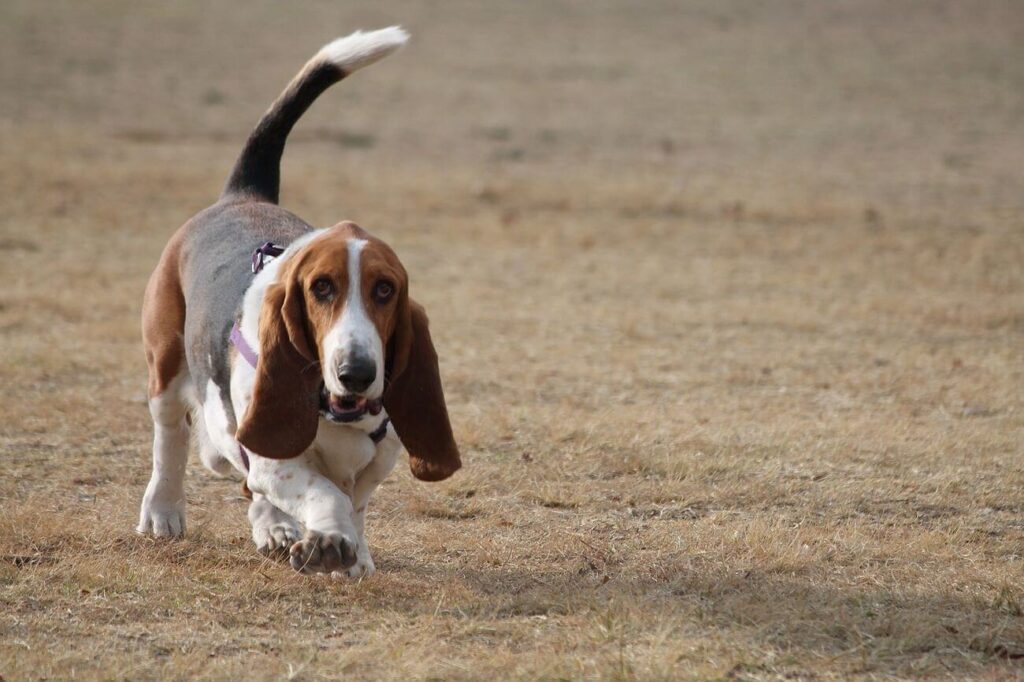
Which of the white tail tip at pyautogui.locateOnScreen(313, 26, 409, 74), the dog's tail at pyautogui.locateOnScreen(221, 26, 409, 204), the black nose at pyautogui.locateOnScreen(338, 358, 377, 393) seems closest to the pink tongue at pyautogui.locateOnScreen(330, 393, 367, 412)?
the black nose at pyautogui.locateOnScreen(338, 358, 377, 393)

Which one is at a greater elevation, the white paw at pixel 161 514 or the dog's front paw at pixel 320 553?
the dog's front paw at pixel 320 553

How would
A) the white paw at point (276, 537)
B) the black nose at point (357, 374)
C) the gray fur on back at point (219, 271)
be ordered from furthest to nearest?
the gray fur on back at point (219, 271) < the white paw at point (276, 537) < the black nose at point (357, 374)

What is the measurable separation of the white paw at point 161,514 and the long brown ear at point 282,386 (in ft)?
3.43

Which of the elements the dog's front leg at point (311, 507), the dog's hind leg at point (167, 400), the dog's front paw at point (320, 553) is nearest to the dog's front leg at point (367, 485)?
the dog's front leg at point (311, 507)

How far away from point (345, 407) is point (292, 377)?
180mm

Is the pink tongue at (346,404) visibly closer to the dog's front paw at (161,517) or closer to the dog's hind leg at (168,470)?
the dog's hind leg at (168,470)

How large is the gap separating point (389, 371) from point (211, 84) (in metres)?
22.4

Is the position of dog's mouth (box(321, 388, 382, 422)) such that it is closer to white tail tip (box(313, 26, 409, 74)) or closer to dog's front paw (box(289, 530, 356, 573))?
dog's front paw (box(289, 530, 356, 573))

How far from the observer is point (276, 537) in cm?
452

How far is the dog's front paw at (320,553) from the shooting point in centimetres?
409

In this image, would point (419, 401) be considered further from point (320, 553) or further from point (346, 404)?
point (320, 553)

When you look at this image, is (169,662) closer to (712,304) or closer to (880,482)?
(880,482)

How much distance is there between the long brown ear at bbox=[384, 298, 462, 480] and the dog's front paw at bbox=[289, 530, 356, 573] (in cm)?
50

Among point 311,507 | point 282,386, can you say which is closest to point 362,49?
point 282,386
